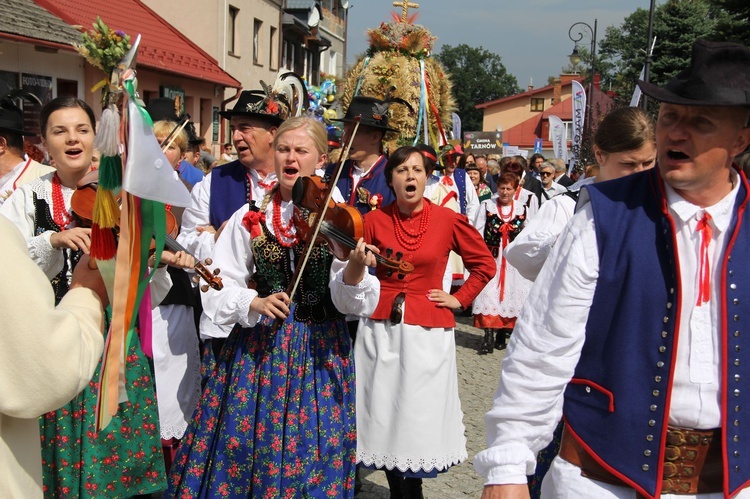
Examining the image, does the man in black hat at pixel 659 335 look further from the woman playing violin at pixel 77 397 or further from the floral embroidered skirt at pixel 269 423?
the woman playing violin at pixel 77 397

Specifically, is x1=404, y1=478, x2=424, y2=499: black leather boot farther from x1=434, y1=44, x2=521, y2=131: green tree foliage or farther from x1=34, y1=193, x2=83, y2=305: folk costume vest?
x1=434, y1=44, x2=521, y2=131: green tree foliage

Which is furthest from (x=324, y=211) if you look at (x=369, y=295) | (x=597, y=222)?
(x=597, y=222)

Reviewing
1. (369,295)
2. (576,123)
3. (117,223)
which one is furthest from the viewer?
(576,123)

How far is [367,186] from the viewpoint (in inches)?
219

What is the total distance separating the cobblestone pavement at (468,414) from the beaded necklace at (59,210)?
2244 millimetres

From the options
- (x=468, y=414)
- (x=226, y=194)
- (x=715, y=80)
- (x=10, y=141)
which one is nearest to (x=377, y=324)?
(x=226, y=194)

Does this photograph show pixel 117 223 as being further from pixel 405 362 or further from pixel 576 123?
pixel 576 123

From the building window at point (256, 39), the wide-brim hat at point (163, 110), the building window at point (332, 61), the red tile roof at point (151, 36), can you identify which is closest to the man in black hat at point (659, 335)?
the wide-brim hat at point (163, 110)

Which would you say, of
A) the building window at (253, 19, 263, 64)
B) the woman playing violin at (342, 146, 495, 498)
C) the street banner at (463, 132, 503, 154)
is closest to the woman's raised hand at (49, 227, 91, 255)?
the woman playing violin at (342, 146, 495, 498)

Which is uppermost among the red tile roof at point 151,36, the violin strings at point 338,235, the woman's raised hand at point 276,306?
the red tile roof at point 151,36

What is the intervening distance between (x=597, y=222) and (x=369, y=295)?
5.62 ft

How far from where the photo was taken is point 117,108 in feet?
7.65

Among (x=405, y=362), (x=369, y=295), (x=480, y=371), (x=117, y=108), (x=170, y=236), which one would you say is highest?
(x=117, y=108)

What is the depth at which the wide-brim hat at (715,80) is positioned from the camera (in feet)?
7.21
